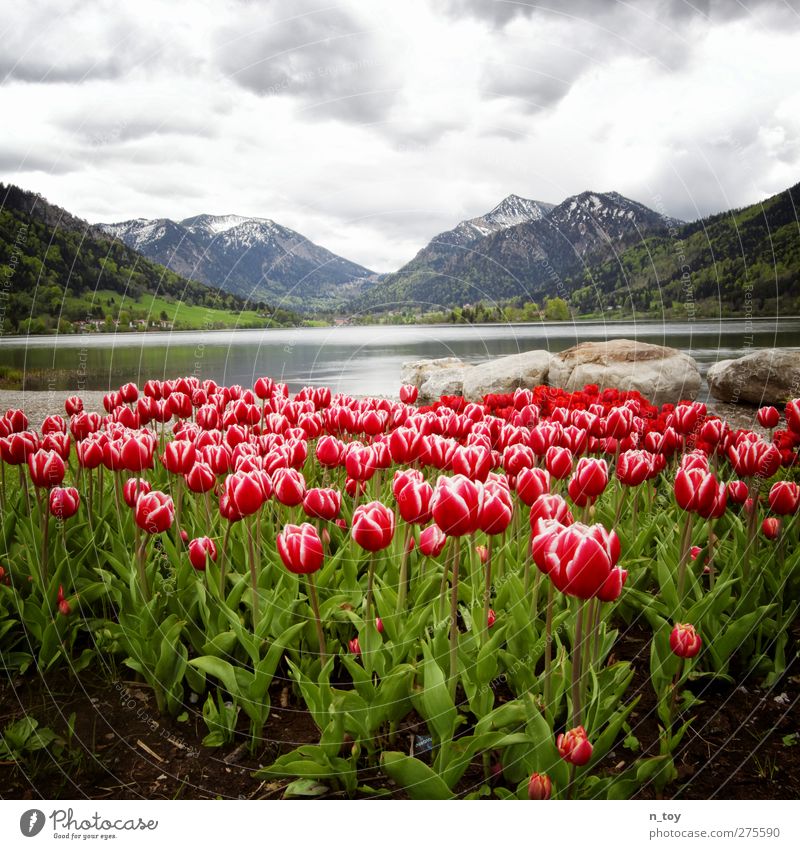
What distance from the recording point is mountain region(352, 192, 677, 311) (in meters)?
5.65

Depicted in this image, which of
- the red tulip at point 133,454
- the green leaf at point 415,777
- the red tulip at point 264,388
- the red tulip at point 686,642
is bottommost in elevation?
the green leaf at point 415,777

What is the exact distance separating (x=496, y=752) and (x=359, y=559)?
5.11ft

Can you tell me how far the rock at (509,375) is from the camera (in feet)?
49.0

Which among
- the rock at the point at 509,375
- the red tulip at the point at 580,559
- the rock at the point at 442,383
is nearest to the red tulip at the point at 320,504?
the red tulip at the point at 580,559

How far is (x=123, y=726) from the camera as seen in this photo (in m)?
3.34

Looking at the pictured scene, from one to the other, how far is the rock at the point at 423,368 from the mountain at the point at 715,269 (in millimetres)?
10210

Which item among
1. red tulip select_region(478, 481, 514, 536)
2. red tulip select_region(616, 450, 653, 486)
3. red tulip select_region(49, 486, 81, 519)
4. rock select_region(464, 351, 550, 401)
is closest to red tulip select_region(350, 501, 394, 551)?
red tulip select_region(478, 481, 514, 536)

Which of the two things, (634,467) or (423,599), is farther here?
(634,467)

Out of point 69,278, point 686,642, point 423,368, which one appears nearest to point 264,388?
point 69,278

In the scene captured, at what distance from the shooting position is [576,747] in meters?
2.44

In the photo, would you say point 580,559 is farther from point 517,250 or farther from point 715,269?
point 517,250

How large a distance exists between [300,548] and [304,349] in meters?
11.9

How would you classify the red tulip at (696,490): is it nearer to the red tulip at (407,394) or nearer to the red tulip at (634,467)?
the red tulip at (634,467)

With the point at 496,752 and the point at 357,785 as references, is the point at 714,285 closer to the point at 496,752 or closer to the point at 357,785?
the point at 496,752
